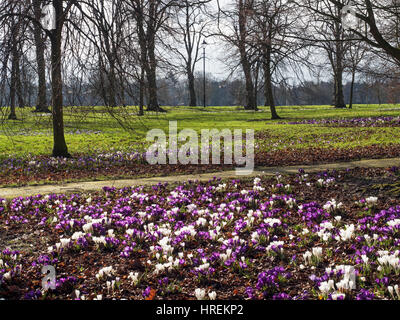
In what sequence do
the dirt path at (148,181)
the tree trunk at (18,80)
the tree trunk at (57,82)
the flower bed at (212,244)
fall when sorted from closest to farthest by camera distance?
1. the flower bed at (212,244)
2. the tree trunk at (57,82)
3. the tree trunk at (18,80)
4. the dirt path at (148,181)

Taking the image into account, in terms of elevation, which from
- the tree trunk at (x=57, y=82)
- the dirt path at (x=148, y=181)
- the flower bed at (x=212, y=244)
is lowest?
the flower bed at (x=212, y=244)

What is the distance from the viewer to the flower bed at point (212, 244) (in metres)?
3.73

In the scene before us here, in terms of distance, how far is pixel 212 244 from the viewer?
5004mm

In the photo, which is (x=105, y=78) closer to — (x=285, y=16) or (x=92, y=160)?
(x=285, y=16)

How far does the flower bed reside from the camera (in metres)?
3.73

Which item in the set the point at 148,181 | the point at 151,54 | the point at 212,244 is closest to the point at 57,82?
the point at 151,54

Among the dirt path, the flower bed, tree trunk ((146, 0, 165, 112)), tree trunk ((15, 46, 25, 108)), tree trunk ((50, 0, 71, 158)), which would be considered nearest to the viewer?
the flower bed

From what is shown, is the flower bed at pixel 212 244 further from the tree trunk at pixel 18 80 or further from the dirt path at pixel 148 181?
the tree trunk at pixel 18 80

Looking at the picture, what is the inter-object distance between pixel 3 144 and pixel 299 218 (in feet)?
46.8

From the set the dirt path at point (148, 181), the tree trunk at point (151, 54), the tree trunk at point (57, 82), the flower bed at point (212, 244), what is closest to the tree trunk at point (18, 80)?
the tree trunk at point (57, 82)

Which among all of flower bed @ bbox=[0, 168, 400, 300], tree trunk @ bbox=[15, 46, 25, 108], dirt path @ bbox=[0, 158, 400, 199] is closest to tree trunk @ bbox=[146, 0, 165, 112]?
flower bed @ bbox=[0, 168, 400, 300]

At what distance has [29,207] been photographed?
277 inches

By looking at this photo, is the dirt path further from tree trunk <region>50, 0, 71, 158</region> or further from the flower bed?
tree trunk <region>50, 0, 71, 158</region>

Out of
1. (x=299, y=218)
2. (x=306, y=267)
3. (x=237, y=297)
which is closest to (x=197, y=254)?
(x=237, y=297)
